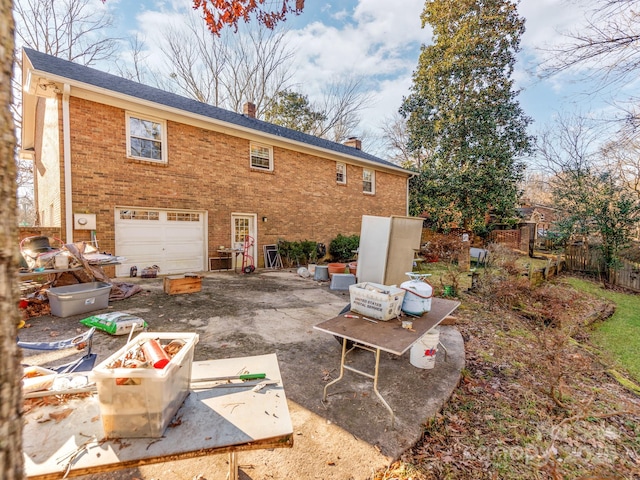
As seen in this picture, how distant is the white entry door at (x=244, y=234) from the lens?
10562 millimetres

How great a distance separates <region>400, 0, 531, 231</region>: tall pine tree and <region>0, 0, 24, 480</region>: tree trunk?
1884 centimetres

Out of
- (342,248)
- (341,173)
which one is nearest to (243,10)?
(342,248)

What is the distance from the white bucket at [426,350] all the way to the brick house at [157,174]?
315 inches

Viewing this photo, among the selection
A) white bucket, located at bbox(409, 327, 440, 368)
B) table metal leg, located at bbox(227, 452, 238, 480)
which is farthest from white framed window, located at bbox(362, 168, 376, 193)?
table metal leg, located at bbox(227, 452, 238, 480)

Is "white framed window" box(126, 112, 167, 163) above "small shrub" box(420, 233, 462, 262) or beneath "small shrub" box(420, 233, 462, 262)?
above

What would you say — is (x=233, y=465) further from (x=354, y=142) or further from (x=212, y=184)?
(x=354, y=142)

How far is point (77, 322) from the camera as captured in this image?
4.79m

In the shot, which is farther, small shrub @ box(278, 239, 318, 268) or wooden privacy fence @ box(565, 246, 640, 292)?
small shrub @ box(278, 239, 318, 268)

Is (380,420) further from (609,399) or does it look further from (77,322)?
(77,322)

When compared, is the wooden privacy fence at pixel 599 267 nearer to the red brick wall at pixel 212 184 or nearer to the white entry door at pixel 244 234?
the red brick wall at pixel 212 184

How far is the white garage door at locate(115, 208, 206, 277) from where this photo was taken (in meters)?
8.15

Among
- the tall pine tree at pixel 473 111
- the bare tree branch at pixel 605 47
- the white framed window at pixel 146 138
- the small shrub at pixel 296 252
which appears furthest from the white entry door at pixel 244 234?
the tall pine tree at pixel 473 111

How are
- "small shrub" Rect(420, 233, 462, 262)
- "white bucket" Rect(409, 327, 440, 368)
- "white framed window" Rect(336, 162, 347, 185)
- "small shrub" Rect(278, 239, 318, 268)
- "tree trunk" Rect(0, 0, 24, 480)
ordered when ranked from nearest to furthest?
"tree trunk" Rect(0, 0, 24, 480) < "white bucket" Rect(409, 327, 440, 368) < "small shrub" Rect(278, 239, 318, 268) < "small shrub" Rect(420, 233, 462, 262) < "white framed window" Rect(336, 162, 347, 185)

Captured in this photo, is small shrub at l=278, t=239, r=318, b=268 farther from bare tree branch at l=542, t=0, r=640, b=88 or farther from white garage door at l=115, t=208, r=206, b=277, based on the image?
bare tree branch at l=542, t=0, r=640, b=88
